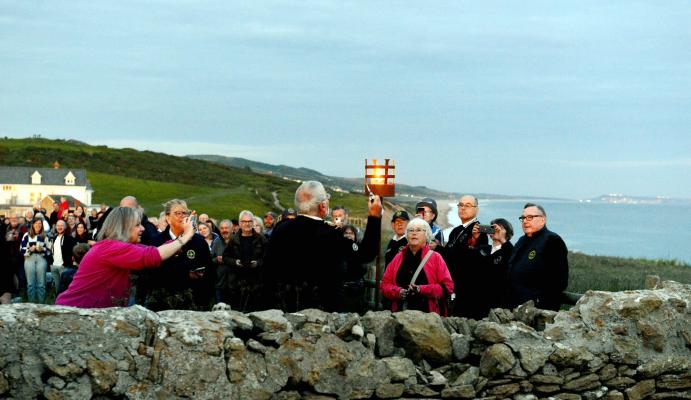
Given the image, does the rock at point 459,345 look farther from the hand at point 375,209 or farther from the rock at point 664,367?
the rock at point 664,367

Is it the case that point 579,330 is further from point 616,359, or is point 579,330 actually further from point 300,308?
point 300,308

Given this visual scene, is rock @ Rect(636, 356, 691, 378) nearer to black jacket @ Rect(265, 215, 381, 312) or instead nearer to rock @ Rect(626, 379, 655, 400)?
rock @ Rect(626, 379, 655, 400)

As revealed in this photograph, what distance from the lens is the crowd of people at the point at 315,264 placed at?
643 cm

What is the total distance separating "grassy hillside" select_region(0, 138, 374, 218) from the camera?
70.3 m

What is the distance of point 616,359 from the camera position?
6.85 metres

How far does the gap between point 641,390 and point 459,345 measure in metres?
1.76

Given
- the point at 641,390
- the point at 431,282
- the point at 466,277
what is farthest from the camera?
the point at 466,277

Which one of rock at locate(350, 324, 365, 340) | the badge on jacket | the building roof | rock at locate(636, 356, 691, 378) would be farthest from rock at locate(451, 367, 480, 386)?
the building roof

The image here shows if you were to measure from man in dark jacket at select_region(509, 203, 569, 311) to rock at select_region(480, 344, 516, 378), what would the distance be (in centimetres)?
170

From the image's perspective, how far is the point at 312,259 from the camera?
22.4ft

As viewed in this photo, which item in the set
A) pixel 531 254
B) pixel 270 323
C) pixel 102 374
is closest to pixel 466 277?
pixel 531 254

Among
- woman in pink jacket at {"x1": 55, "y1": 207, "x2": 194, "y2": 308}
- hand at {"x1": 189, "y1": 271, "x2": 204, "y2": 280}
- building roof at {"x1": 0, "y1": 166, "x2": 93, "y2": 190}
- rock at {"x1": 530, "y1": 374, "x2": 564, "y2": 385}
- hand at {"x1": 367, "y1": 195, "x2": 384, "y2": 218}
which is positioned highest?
building roof at {"x1": 0, "y1": 166, "x2": 93, "y2": 190}

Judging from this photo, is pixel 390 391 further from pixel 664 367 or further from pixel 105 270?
pixel 664 367

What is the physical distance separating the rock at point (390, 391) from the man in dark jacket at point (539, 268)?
7.82 feet
